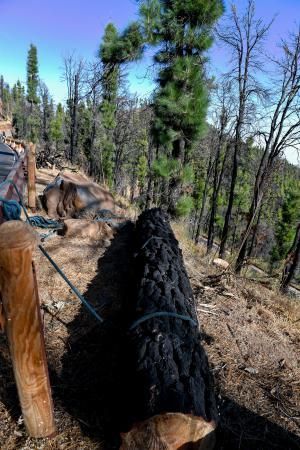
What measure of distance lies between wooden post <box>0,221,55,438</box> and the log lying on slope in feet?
1.91

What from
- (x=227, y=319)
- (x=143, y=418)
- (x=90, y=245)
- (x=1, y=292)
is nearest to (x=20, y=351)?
(x=1, y=292)

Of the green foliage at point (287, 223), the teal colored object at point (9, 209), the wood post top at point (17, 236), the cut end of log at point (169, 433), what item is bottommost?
the green foliage at point (287, 223)

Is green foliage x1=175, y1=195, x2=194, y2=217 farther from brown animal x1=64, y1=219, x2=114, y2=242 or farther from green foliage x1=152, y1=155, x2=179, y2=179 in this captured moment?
brown animal x1=64, y1=219, x2=114, y2=242

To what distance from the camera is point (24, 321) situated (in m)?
1.77

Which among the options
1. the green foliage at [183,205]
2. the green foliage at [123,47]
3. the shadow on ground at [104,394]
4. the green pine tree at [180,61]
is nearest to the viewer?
the shadow on ground at [104,394]

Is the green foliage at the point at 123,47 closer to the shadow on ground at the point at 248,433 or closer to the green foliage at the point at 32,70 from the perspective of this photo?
the shadow on ground at the point at 248,433

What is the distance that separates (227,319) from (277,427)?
1.61 meters

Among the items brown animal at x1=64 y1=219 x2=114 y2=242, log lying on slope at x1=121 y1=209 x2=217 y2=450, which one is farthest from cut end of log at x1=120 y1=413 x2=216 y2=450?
brown animal at x1=64 y1=219 x2=114 y2=242

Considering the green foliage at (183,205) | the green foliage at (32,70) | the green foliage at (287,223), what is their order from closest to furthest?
the green foliage at (183,205), the green foliage at (287,223), the green foliage at (32,70)

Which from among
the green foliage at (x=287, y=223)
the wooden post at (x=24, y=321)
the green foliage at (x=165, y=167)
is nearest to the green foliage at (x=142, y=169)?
the green foliage at (x=287, y=223)

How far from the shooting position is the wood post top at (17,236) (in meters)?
1.60

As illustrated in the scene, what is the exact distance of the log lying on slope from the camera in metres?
1.90

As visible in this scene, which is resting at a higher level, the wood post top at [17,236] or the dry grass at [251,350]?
the wood post top at [17,236]

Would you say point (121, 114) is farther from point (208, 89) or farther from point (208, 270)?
point (208, 270)
